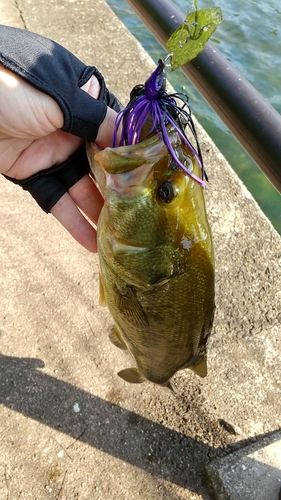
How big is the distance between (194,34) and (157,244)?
743 millimetres

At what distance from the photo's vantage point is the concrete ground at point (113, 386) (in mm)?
2697

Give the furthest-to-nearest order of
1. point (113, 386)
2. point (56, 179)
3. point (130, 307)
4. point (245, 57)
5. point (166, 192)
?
point (245, 57) < point (113, 386) < point (56, 179) < point (130, 307) < point (166, 192)

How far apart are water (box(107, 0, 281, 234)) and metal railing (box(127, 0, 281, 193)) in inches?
184

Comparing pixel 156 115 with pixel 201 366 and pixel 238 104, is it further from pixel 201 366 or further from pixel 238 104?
pixel 201 366

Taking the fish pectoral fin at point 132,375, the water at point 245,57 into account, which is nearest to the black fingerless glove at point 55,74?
the fish pectoral fin at point 132,375

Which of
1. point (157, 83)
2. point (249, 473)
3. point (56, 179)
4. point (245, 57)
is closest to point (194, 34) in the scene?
point (157, 83)

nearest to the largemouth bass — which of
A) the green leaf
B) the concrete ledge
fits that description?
the green leaf

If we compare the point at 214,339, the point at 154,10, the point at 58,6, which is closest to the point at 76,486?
the point at 214,339

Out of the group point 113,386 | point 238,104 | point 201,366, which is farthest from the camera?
point 113,386

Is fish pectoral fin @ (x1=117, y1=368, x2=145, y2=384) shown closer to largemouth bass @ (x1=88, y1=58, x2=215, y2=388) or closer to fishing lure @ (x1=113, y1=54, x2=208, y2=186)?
largemouth bass @ (x1=88, y1=58, x2=215, y2=388)

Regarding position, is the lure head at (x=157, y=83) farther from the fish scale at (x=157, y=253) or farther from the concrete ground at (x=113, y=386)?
the concrete ground at (x=113, y=386)

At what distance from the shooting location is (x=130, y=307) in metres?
1.91

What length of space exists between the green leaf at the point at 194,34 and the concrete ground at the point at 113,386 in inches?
86.4

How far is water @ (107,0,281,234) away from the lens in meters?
6.34
